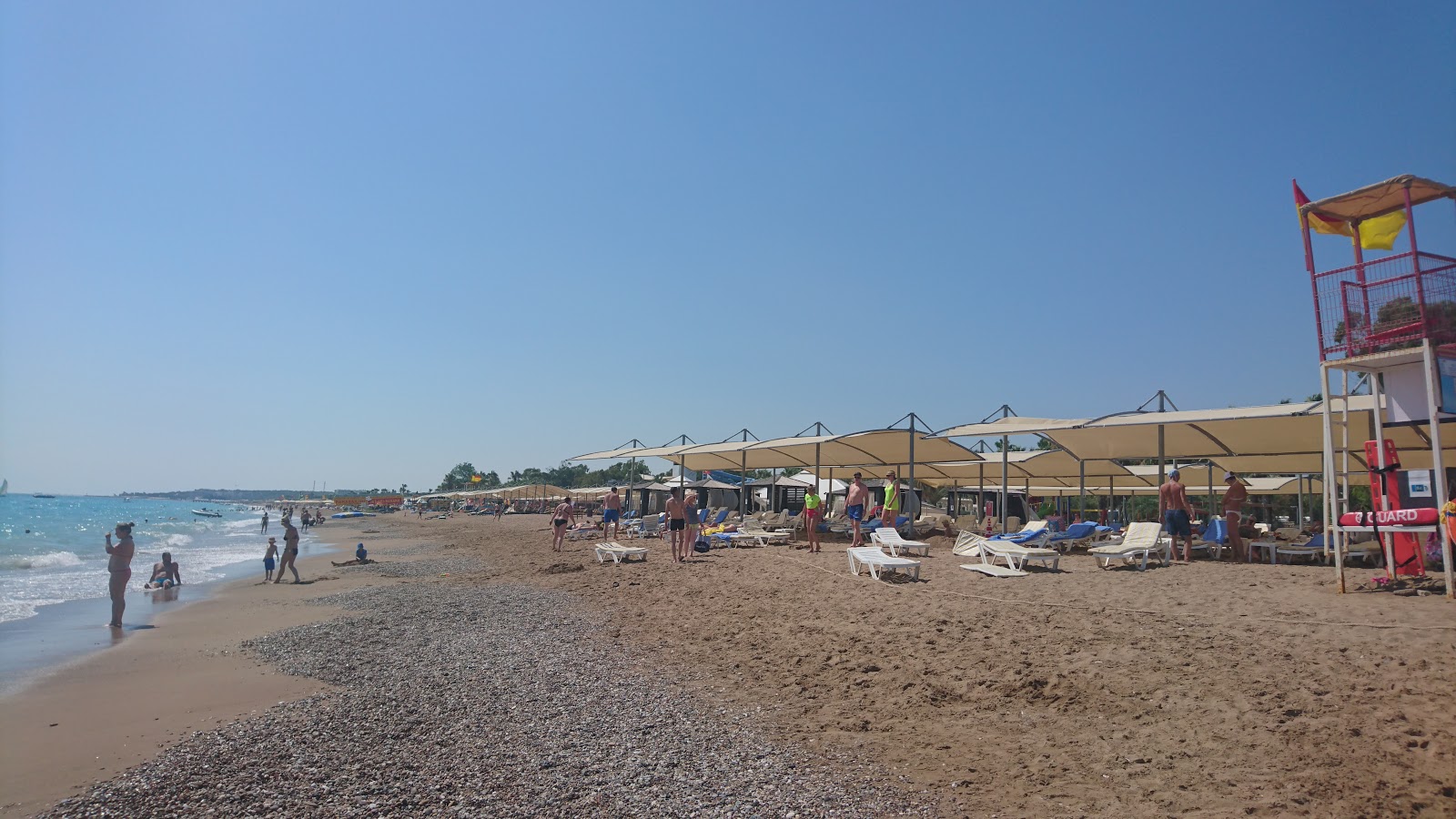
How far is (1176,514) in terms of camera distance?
30.8 feet

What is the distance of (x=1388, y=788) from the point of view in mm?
3279

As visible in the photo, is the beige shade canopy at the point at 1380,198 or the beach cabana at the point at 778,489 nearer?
the beige shade canopy at the point at 1380,198

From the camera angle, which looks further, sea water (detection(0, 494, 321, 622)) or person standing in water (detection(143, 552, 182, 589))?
person standing in water (detection(143, 552, 182, 589))

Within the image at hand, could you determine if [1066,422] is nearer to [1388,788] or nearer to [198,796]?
[1388,788]

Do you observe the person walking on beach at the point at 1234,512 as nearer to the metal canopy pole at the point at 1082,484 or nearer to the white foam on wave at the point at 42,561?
the metal canopy pole at the point at 1082,484

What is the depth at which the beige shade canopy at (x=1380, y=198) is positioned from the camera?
21.0 ft

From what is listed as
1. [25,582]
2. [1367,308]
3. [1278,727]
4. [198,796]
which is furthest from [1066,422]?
[25,582]

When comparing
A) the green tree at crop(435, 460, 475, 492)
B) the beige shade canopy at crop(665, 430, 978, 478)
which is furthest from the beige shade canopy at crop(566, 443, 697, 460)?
the green tree at crop(435, 460, 475, 492)

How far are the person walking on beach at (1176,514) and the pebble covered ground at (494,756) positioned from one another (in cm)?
685

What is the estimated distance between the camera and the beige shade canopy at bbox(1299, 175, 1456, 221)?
6391 mm

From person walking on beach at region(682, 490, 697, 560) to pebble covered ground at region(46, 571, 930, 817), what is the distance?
605 cm

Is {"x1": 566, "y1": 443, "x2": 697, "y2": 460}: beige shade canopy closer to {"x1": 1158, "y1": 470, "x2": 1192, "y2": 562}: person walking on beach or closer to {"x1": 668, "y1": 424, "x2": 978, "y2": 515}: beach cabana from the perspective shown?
{"x1": 668, "y1": 424, "x2": 978, "y2": 515}: beach cabana

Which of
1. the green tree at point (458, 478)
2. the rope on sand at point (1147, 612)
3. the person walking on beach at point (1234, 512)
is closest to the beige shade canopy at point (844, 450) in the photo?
the person walking on beach at point (1234, 512)

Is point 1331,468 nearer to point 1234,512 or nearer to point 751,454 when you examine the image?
point 1234,512
